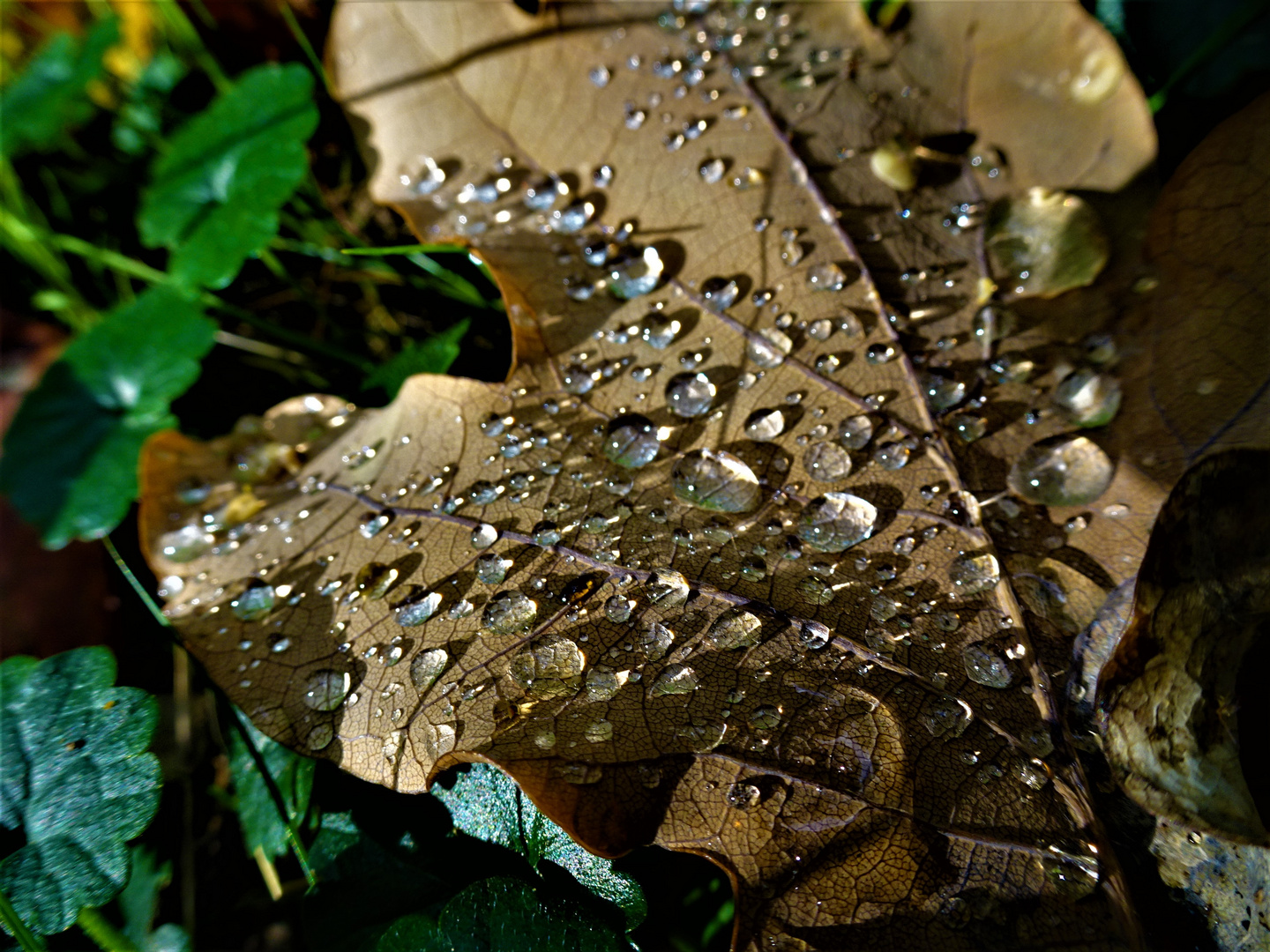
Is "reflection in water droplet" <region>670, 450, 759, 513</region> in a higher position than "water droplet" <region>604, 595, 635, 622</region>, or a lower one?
higher

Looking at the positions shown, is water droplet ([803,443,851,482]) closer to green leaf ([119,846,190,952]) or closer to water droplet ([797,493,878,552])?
water droplet ([797,493,878,552])

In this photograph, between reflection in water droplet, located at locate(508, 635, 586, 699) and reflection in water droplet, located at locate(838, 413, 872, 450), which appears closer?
reflection in water droplet, located at locate(508, 635, 586, 699)

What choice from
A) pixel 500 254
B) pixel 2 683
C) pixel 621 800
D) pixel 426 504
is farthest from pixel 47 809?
pixel 500 254

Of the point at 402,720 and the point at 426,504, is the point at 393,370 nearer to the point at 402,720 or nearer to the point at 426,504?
the point at 426,504

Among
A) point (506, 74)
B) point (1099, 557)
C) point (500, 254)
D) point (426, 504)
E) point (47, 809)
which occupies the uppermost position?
point (506, 74)

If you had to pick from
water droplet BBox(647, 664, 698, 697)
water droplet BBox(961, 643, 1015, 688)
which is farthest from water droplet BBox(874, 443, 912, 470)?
water droplet BBox(647, 664, 698, 697)

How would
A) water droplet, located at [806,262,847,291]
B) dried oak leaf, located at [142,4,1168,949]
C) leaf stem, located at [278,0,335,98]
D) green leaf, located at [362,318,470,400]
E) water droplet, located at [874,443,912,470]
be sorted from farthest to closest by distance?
leaf stem, located at [278,0,335,98]
green leaf, located at [362,318,470,400]
water droplet, located at [806,262,847,291]
water droplet, located at [874,443,912,470]
dried oak leaf, located at [142,4,1168,949]

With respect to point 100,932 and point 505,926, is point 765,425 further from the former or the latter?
point 100,932
